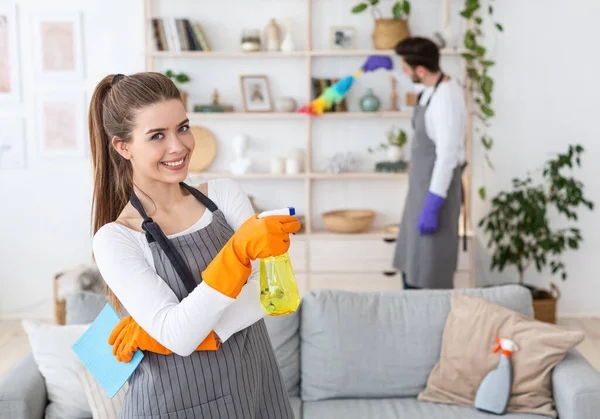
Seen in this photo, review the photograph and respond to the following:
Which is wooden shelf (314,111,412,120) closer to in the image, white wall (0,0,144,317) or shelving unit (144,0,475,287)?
shelving unit (144,0,475,287)

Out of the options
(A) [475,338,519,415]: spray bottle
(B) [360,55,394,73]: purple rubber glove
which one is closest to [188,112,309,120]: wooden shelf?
(B) [360,55,394,73]: purple rubber glove

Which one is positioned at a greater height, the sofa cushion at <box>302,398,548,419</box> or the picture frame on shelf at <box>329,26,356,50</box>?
the picture frame on shelf at <box>329,26,356,50</box>

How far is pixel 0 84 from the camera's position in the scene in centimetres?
490

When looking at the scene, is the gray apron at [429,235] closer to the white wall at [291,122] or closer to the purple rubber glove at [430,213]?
the purple rubber glove at [430,213]

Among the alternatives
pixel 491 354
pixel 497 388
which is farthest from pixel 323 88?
pixel 497 388

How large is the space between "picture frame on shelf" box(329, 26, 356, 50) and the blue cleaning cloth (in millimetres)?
3565

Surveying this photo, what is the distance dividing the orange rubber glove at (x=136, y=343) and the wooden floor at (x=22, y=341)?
9.39ft

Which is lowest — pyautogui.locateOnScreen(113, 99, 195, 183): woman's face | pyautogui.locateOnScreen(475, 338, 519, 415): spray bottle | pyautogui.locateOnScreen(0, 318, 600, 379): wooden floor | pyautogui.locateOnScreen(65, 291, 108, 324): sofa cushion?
pyautogui.locateOnScreen(0, 318, 600, 379): wooden floor

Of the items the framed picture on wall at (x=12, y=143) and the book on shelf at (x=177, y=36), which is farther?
the framed picture on wall at (x=12, y=143)

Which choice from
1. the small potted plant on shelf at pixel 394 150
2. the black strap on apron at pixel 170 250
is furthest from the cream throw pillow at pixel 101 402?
the small potted plant on shelf at pixel 394 150

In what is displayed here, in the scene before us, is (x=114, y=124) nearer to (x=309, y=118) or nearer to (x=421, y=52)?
(x=421, y=52)

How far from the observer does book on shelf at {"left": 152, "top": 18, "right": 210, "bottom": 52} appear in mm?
4715

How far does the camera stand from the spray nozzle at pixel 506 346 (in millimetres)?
2537

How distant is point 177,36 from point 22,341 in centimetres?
210
